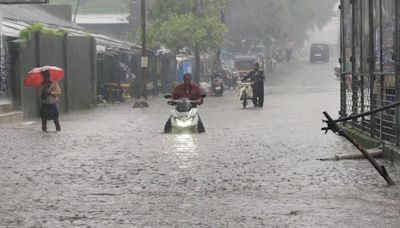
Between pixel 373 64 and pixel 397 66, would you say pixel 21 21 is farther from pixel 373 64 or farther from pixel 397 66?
pixel 397 66

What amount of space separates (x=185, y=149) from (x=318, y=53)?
8222 centimetres

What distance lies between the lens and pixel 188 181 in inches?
435

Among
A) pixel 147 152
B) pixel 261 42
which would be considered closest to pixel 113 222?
pixel 147 152

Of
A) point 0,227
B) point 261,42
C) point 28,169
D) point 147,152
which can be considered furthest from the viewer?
point 261,42

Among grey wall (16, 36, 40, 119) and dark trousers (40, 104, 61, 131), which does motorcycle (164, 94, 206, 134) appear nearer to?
dark trousers (40, 104, 61, 131)

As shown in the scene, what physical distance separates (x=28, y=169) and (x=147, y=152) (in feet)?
9.74

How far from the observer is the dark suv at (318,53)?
315 feet

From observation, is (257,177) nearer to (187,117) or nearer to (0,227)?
(0,227)

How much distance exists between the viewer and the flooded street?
8406mm

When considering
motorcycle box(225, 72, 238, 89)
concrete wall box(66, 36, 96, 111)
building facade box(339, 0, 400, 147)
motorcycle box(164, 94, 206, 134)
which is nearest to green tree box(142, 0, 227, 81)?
motorcycle box(225, 72, 238, 89)

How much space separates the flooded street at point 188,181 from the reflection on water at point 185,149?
0.03 m

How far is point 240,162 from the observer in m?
13.4

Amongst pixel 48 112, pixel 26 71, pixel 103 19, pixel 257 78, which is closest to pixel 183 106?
pixel 48 112

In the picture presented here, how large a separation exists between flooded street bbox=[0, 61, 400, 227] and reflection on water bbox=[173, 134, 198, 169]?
0.03 meters
